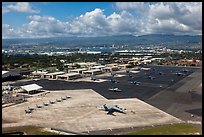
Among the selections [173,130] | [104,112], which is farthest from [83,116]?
[173,130]

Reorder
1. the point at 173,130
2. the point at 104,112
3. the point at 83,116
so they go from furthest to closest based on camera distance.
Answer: the point at 104,112 → the point at 83,116 → the point at 173,130

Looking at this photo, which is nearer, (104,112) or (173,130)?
(173,130)

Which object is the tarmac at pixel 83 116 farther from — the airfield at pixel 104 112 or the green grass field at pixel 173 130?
the green grass field at pixel 173 130

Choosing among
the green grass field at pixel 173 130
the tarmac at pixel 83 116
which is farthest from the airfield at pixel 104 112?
the green grass field at pixel 173 130

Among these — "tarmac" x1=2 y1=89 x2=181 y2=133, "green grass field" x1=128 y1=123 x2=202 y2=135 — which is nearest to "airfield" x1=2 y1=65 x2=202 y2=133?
"tarmac" x1=2 y1=89 x2=181 y2=133

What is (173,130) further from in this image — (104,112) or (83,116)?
(83,116)

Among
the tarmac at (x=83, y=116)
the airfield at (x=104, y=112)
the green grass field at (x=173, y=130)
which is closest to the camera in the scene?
the green grass field at (x=173, y=130)
